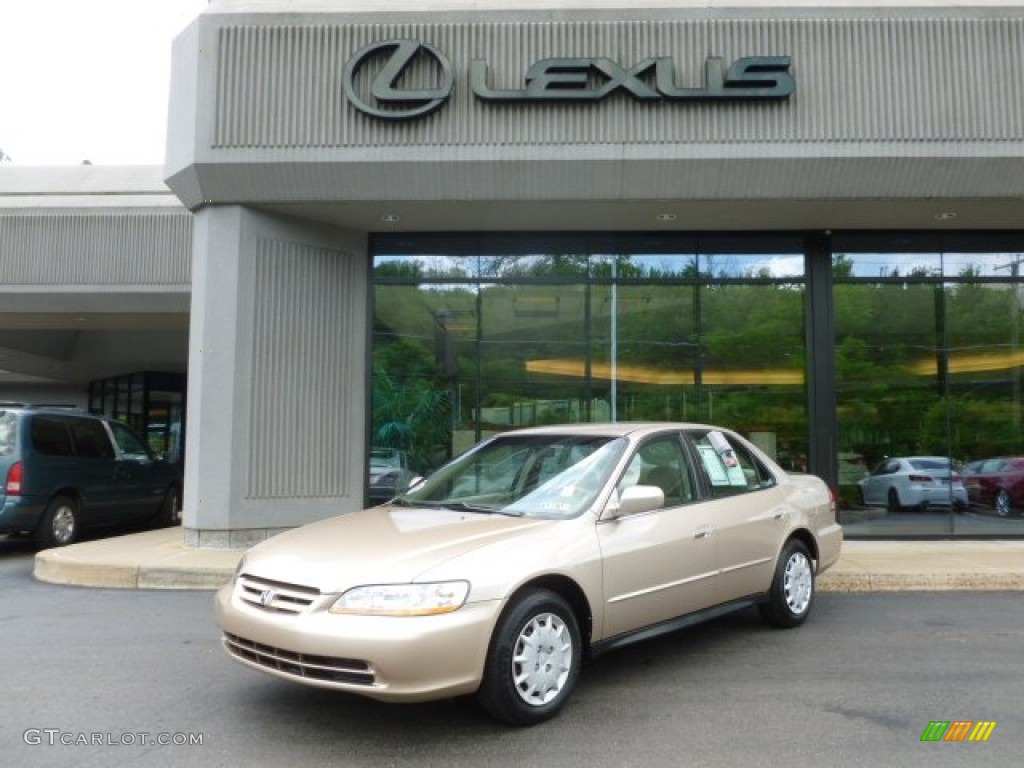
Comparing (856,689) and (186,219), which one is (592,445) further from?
(186,219)

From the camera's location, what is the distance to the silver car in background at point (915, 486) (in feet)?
36.9

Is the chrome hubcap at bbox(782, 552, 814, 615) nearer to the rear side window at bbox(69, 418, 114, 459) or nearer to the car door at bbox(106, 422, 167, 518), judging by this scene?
the rear side window at bbox(69, 418, 114, 459)

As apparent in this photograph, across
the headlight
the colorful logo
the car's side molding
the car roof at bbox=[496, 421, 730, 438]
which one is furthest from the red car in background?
the headlight

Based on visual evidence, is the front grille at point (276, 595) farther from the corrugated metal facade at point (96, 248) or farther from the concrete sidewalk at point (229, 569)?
the corrugated metal facade at point (96, 248)

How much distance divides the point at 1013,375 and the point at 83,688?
11.9 metres

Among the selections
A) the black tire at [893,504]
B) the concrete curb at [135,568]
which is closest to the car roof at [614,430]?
the concrete curb at [135,568]

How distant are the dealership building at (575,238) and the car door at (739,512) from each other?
15.8ft

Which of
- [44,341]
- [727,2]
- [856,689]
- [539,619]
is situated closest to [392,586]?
[539,619]

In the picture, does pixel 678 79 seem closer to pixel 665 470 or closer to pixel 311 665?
pixel 665 470

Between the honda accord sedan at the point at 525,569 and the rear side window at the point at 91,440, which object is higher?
the rear side window at the point at 91,440

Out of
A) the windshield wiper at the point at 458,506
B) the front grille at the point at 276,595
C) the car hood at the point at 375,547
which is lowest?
the front grille at the point at 276,595

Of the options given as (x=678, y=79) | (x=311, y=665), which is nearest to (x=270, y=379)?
(x=678, y=79)

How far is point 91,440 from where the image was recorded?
11.5 m

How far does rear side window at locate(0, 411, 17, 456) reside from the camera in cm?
1001
